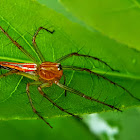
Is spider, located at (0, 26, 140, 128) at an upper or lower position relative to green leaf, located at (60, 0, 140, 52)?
lower

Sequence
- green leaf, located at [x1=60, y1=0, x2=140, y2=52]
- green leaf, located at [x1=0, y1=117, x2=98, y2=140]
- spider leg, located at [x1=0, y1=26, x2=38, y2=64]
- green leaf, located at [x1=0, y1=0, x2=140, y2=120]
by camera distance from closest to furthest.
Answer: green leaf, located at [x1=60, y1=0, x2=140, y2=52] → green leaf, located at [x1=0, y1=0, x2=140, y2=120] → spider leg, located at [x1=0, y1=26, x2=38, y2=64] → green leaf, located at [x1=0, y1=117, x2=98, y2=140]

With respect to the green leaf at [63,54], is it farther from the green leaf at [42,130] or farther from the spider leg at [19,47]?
the green leaf at [42,130]

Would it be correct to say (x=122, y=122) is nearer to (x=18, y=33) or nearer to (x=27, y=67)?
(x=27, y=67)

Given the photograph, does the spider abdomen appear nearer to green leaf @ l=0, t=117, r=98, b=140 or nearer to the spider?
the spider

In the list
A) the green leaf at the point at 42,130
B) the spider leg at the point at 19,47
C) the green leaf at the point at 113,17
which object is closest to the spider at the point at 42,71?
the spider leg at the point at 19,47

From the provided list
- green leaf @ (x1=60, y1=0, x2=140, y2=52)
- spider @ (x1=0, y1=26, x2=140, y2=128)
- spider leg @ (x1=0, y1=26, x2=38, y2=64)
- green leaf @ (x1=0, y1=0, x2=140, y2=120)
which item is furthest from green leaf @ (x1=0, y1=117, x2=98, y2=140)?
green leaf @ (x1=60, y1=0, x2=140, y2=52)

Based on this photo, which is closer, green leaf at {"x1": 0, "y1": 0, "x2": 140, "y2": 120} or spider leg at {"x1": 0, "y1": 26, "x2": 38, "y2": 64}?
green leaf at {"x1": 0, "y1": 0, "x2": 140, "y2": 120}
